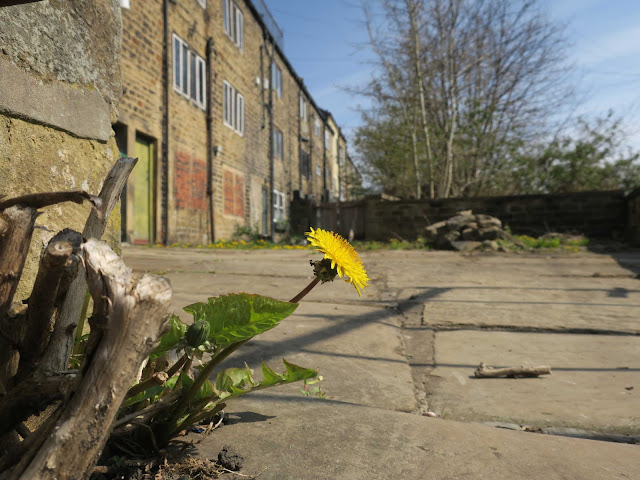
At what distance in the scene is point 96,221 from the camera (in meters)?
0.84

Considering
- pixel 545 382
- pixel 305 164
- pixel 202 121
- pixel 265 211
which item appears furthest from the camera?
pixel 305 164

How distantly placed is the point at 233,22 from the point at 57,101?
13.2m

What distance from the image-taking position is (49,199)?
747 millimetres

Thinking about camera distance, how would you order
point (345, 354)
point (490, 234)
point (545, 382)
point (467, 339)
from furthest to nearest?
point (490, 234), point (467, 339), point (345, 354), point (545, 382)

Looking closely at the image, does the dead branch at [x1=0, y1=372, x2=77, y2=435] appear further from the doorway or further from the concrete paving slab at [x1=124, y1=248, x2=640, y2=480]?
the doorway

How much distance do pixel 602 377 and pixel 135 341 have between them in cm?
183

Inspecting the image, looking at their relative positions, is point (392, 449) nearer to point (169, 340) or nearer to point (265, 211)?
point (169, 340)

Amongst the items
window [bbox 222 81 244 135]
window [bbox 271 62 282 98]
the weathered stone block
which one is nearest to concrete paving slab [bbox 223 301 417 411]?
the weathered stone block

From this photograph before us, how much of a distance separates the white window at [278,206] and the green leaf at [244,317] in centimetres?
1563

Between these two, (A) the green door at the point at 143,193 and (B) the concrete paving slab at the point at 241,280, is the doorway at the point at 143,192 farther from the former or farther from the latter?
(B) the concrete paving slab at the point at 241,280

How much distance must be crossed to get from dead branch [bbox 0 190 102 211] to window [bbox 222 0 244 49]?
12.9 meters

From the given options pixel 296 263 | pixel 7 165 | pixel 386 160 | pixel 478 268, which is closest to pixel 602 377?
pixel 7 165

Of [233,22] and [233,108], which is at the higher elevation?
[233,22]

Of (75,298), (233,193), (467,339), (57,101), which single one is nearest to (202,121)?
(233,193)
